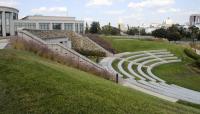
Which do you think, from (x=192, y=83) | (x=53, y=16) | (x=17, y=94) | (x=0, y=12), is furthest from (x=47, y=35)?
(x=53, y=16)

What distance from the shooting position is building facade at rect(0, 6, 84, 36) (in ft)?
194

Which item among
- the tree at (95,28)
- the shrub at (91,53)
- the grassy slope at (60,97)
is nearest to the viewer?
the grassy slope at (60,97)

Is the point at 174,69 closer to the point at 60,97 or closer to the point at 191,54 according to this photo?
the point at 191,54

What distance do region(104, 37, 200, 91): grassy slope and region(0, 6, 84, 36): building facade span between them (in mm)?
23397

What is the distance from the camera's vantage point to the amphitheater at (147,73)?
54.2 ft

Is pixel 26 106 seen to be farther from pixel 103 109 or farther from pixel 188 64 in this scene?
pixel 188 64

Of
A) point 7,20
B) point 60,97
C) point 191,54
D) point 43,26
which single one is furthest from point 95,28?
point 60,97

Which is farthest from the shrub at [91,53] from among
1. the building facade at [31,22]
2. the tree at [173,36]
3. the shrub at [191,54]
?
the tree at [173,36]

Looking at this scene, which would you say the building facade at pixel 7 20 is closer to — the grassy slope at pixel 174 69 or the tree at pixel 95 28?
the tree at pixel 95 28

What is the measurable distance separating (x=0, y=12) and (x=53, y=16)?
17.5 metres

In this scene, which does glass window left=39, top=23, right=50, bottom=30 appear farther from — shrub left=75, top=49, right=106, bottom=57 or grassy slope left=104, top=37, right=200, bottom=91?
shrub left=75, top=49, right=106, bottom=57

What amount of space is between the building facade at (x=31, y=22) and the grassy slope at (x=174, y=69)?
76.8 feet

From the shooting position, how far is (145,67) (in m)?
26.5

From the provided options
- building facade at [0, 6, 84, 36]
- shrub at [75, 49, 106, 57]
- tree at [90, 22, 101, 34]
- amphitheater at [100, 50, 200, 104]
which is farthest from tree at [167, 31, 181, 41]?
shrub at [75, 49, 106, 57]
